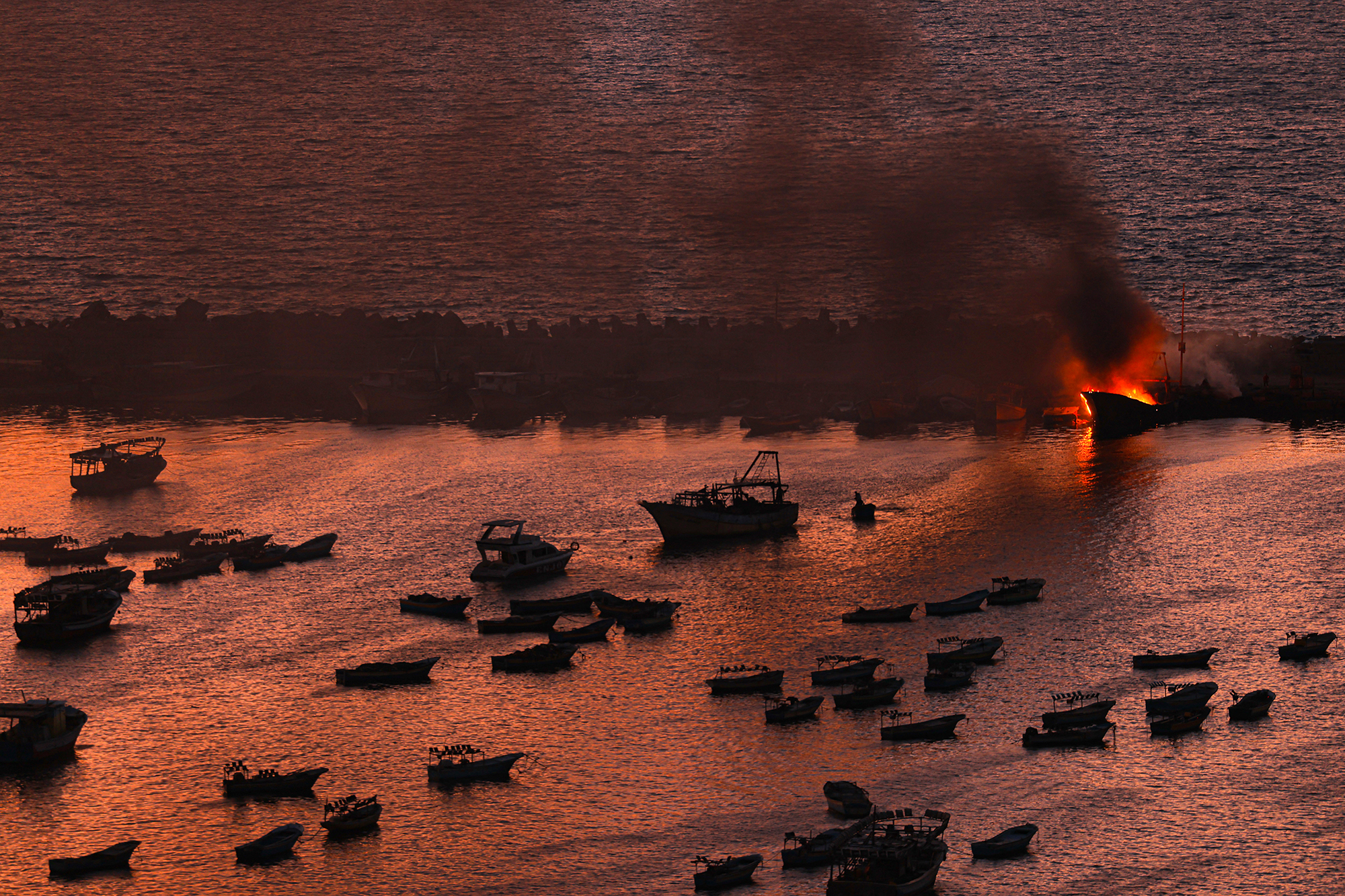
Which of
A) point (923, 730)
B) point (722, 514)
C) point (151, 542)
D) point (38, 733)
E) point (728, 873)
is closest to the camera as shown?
point (728, 873)

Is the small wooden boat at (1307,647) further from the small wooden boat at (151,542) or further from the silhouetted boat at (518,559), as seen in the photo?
the small wooden boat at (151,542)

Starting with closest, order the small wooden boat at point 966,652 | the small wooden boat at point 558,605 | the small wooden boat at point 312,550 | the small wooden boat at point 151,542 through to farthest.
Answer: the small wooden boat at point 966,652
the small wooden boat at point 558,605
the small wooden boat at point 312,550
the small wooden boat at point 151,542

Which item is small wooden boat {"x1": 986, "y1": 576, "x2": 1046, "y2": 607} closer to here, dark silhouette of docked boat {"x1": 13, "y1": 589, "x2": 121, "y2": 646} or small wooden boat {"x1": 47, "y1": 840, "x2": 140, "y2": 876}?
small wooden boat {"x1": 47, "y1": 840, "x2": 140, "y2": 876}

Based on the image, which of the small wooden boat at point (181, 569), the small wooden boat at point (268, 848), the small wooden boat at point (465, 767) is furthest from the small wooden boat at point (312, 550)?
the small wooden boat at point (268, 848)

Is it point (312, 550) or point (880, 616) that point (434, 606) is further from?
point (880, 616)

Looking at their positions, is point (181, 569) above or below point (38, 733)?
above

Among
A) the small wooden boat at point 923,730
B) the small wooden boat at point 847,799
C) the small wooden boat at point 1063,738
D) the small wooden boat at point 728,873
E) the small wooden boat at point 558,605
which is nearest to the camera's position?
the small wooden boat at point 728,873

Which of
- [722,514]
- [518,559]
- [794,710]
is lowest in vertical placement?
[794,710]

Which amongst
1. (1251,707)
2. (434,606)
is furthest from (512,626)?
(1251,707)
